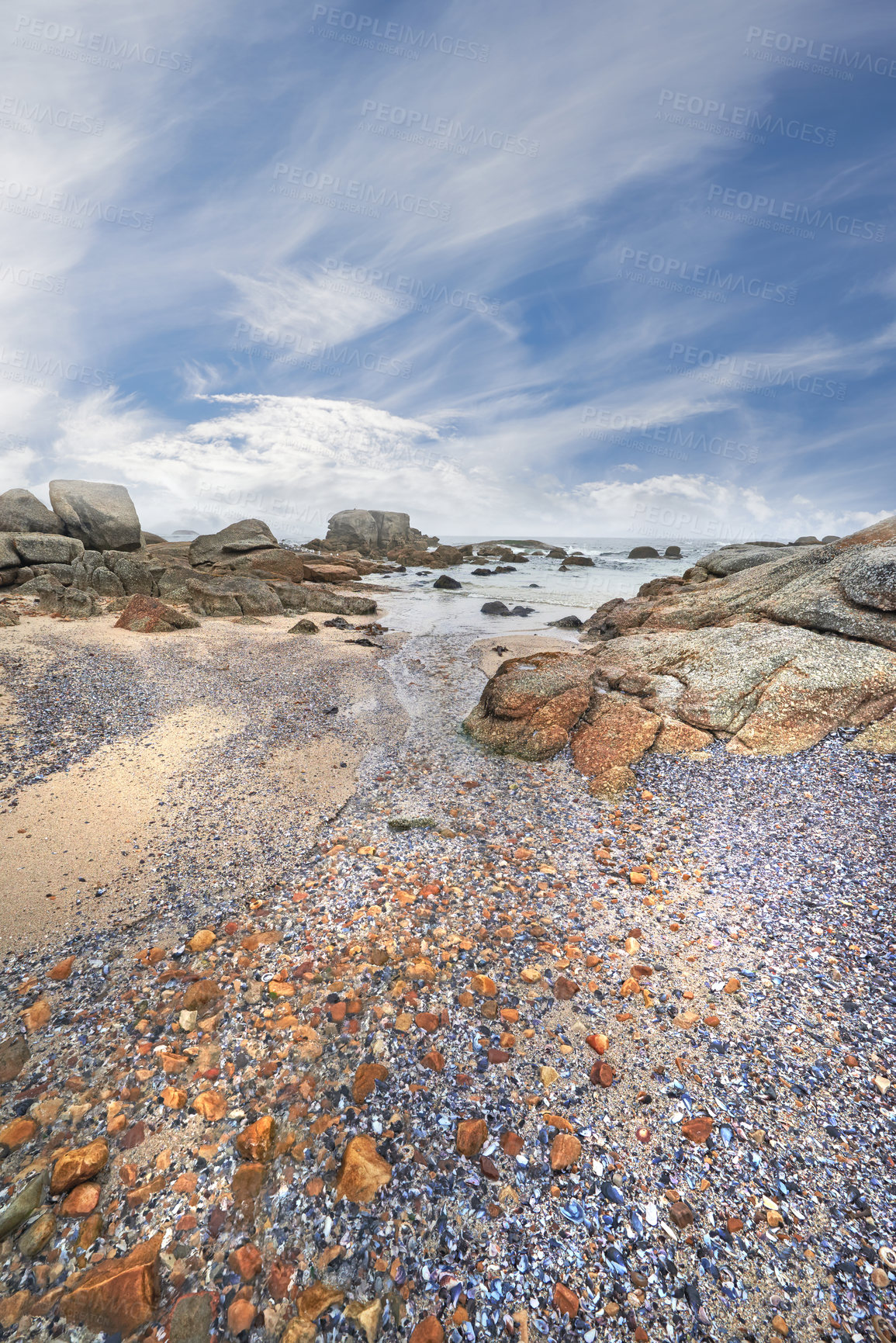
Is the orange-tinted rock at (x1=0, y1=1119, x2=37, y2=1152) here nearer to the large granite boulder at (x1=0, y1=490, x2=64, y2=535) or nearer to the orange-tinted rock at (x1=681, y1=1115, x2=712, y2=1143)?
the orange-tinted rock at (x1=681, y1=1115, x2=712, y2=1143)

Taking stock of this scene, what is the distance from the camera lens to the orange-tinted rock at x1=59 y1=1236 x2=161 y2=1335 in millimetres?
2553

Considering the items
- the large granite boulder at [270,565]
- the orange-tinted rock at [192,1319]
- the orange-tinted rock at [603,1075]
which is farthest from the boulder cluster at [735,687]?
the large granite boulder at [270,565]

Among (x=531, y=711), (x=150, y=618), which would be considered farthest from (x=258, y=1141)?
(x=150, y=618)

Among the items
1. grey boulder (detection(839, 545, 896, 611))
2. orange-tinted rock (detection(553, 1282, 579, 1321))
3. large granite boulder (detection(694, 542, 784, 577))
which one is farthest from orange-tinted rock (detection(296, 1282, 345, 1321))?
large granite boulder (detection(694, 542, 784, 577))

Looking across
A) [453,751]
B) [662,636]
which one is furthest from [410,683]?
[662,636]

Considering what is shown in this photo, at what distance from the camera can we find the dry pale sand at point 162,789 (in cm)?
558

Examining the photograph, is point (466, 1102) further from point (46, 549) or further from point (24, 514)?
point (24, 514)

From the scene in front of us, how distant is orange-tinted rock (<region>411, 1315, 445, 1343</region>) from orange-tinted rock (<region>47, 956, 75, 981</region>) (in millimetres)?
3842

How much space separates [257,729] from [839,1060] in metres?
9.30

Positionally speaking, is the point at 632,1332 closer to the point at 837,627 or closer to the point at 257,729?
the point at 257,729

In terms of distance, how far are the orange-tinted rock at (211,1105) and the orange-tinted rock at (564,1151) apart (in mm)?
2238

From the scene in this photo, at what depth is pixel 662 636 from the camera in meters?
12.6

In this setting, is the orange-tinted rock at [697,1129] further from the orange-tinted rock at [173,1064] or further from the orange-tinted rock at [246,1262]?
the orange-tinted rock at [173,1064]

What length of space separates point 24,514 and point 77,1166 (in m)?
28.2
